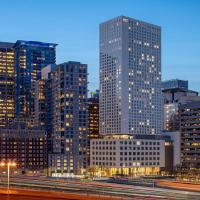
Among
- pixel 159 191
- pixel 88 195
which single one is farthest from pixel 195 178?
pixel 88 195

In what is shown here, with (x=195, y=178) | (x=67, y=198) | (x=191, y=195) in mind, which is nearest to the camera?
(x=67, y=198)

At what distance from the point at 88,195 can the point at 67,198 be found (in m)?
3.58

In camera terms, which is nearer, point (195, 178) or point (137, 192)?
Answer: point (137, 192)

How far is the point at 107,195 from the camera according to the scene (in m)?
81.0

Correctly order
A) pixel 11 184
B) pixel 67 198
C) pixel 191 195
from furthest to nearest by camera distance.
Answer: pixel 11 184, pixel 191 195, pixel 67 198

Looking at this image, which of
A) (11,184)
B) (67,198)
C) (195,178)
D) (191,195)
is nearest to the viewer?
(67,198)

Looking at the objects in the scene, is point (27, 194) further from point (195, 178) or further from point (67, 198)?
point (195, 178)

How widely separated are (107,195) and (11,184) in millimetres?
24261

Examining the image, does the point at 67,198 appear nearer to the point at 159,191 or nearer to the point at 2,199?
the point at 2,199

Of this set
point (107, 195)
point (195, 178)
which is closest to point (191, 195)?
point (107, 195)

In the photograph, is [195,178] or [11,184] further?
[195,178]

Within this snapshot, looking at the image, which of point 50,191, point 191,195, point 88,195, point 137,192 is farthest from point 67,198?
point 191,195

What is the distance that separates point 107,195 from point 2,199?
16.4 meters

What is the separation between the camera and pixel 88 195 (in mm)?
79812
